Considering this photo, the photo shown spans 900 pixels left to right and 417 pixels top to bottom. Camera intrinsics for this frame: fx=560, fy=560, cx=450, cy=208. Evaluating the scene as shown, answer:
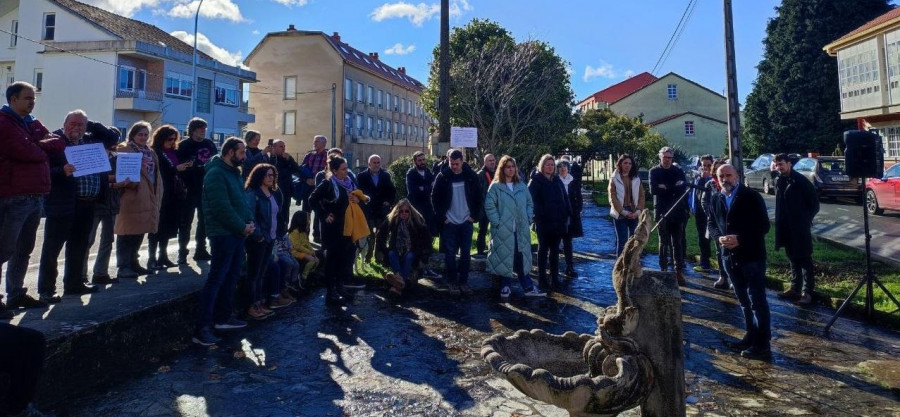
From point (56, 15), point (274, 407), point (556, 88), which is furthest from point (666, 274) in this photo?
point (56, 15)

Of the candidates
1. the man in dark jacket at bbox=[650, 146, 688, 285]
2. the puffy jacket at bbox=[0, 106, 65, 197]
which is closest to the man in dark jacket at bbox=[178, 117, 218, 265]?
the puffy jacket at bbox=[0, 106, 65, 197]

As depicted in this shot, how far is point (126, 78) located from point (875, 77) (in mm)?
40733

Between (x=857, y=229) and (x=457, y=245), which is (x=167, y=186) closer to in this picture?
(x=457, y=245)

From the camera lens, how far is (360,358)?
16.9ft

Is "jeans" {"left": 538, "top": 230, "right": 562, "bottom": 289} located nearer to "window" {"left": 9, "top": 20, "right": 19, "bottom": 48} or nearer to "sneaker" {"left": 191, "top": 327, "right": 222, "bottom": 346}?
"sneaker" {"left": 191, "top": 327, "right": 222, "bottom": 346}

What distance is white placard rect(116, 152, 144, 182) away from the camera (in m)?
6.31

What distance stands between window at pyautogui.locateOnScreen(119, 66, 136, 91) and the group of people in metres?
33.2

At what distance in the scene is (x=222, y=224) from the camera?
5391 mm

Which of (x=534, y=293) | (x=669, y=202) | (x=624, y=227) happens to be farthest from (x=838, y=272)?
(x=534, y=293)

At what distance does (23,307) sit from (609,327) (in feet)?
17.2

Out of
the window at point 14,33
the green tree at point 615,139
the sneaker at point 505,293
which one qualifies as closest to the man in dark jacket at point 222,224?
the sneaker at point 505,293

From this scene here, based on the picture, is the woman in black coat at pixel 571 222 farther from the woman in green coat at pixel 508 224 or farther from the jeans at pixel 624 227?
the woman in green coat at pixel 508 224

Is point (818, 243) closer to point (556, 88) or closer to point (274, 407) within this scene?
point (274, 407)

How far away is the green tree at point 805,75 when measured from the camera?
38.3 metres
